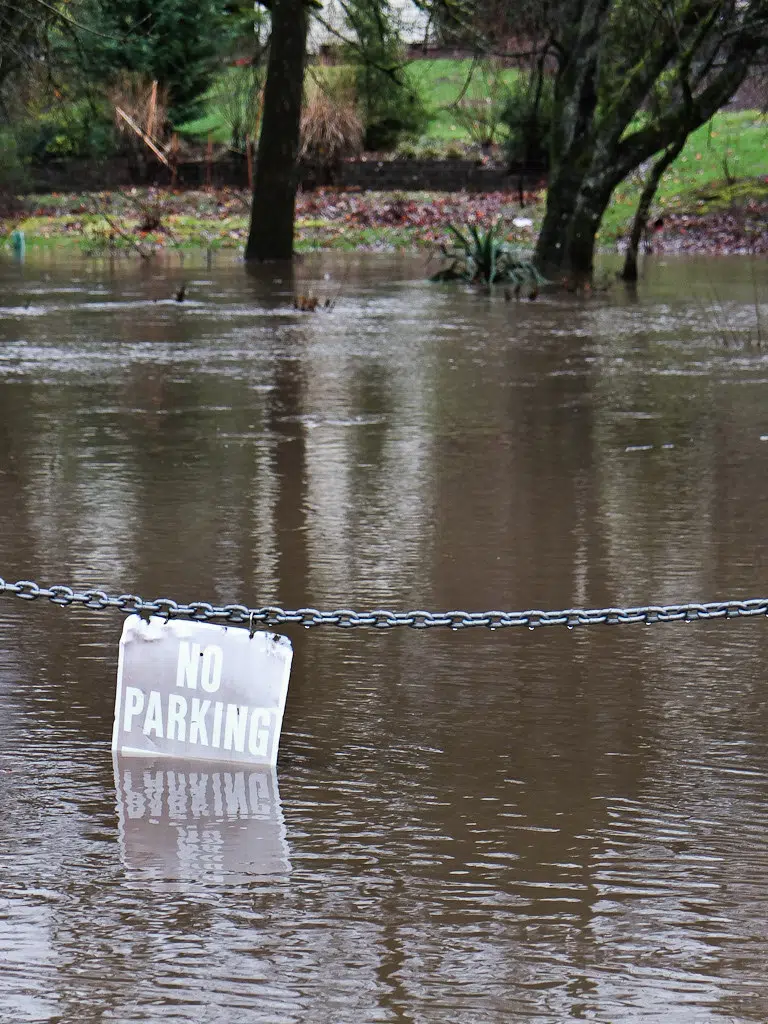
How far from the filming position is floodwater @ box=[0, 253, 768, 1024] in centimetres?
334

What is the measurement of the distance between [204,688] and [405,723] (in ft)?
2.18

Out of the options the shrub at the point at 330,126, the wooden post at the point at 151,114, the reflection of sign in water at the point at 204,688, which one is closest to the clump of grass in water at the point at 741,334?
the reflection of sign in water at the point at 204,688

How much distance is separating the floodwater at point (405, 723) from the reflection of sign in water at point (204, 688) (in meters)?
0.09

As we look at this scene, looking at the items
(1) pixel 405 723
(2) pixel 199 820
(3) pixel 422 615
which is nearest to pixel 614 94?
(1) pixel 405 723

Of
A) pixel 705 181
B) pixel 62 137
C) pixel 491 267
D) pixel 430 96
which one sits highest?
pixel 430 96

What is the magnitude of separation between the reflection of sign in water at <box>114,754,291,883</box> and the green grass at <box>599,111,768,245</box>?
28966 millimetres

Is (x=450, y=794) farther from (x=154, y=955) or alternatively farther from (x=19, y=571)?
(x=19, y=571)

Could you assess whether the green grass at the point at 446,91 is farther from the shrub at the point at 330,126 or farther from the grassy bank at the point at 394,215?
the grassy bank at the point at 394,215

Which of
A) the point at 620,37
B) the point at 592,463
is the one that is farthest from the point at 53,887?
the point at 620,37

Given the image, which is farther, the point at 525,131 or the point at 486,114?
the point at 486,114

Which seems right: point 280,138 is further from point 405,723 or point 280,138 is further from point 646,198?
point 405,723

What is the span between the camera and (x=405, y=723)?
190 inches

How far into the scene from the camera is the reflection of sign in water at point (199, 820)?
12.6 feet

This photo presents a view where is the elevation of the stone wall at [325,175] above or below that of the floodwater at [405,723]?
above
